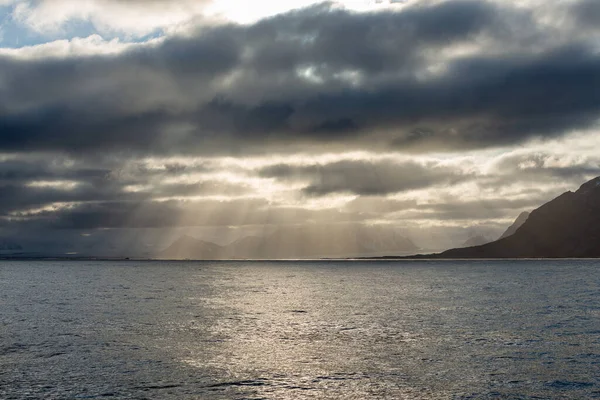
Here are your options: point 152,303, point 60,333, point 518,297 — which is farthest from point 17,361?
point 518,297

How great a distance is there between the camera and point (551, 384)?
39.8 meters

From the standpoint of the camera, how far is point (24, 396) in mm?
36531

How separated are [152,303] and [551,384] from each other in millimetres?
80566

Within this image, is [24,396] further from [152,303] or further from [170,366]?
[152,303]

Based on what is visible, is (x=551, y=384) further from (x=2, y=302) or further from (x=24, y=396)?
(x=2, y=302)

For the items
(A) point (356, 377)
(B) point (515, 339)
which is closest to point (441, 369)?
(A) point (356, 377)

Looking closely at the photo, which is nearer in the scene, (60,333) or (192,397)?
(192,397)

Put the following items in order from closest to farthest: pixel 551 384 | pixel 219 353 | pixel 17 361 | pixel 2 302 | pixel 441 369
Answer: pixel 551 384, pixel 441 369, pixel 17 361, pixel 219 353, pixel 2 302

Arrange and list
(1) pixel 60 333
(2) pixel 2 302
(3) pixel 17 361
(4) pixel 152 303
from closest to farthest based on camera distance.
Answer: (3) pixel 17 361 < (1) pixel 60 333 < (4) pixel 152 303 < (2) pixel 2 302

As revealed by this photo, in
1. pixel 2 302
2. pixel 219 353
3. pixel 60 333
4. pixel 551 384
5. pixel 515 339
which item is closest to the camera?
pixel 551 384

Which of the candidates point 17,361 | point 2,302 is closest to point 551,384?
point 17,361

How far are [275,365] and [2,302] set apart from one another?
88074mm

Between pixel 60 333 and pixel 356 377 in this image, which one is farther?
pixel 60 333

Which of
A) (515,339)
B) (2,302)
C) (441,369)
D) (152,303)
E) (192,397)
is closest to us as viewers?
(192,397)
